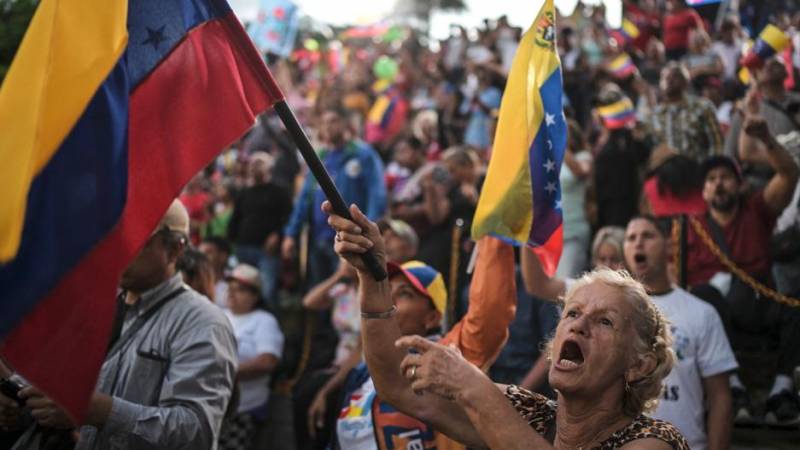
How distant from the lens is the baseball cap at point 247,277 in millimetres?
9172

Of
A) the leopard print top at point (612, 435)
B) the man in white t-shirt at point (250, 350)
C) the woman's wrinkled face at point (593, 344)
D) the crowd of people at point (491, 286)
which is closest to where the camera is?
the leopard print top at point (612, 435)

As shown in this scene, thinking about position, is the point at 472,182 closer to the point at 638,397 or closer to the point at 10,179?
the point at 638,397

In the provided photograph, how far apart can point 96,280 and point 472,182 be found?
285 inches

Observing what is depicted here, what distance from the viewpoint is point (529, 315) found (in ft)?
25.7

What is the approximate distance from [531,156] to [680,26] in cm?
→ 978

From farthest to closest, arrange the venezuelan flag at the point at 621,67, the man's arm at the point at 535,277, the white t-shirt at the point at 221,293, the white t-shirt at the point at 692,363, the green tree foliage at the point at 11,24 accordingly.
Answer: the venezuelan flag at the point at 621,67, the green tree foliage at the point at 11,24, the white t-shirt at the point at 221,293, the man's arm at the point at 535,277, the white t-shirt at the point at 692,363

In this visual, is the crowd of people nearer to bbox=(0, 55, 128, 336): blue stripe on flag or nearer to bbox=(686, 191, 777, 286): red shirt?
bbox=(686, 191, 777, 286): red shirt

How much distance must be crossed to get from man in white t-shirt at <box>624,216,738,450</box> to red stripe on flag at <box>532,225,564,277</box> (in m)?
0.78

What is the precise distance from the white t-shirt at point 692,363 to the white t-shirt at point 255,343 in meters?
3.55

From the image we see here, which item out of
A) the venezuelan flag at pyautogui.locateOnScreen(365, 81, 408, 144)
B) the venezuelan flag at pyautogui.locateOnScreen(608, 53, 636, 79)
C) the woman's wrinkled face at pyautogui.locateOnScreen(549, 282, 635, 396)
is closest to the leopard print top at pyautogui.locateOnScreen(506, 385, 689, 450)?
the woman's wrinkled face at pyautogui.locateOnScreen(549, 282, 635, 396)

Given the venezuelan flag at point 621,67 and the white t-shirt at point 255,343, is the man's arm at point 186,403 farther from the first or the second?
the venezuelan flag at point 621,67

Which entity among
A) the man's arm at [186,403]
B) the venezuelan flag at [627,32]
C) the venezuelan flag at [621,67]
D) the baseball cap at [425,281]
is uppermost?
the venezuelan flag at [627,32]

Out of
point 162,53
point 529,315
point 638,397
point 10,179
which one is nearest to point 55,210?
point 10,179

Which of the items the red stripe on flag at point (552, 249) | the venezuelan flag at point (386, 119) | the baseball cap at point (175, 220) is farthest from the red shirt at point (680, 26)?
the baseball cap at point (175, 220)
